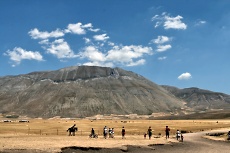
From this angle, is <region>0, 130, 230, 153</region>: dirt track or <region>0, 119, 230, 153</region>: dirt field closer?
<region>0, 130, 230, 153</region>: dirt track

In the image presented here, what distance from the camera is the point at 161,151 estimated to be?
4203cm

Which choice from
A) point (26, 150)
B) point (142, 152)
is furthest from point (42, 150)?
point (142, 152)

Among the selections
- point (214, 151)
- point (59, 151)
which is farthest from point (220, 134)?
point (59, 151)

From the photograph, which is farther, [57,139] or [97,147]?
[57,139]

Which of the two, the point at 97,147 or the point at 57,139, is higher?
the point at 57,139

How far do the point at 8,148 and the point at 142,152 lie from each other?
51.4ft

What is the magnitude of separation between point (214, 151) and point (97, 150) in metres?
15.8

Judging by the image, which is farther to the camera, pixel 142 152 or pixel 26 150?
pixel 142 152

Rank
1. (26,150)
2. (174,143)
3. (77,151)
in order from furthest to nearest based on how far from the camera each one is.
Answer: (174,143)
(77,151)
(26,150)

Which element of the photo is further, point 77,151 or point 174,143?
point 174,143

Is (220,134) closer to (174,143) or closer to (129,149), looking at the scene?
(174,143)

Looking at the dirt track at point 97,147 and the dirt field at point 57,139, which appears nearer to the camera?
the dirt track at point 97,147

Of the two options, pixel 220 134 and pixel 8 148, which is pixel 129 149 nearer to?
pixel 8 148

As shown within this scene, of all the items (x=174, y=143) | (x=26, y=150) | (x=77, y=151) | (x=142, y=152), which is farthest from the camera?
(x=174, y=143)
